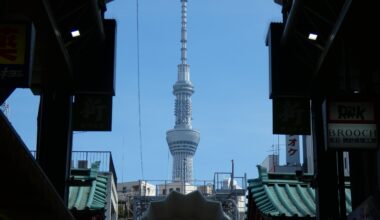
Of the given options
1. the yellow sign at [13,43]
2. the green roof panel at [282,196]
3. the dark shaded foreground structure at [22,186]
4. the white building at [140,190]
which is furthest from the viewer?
the white building at [140,190]

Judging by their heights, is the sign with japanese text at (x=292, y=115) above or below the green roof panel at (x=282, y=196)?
above

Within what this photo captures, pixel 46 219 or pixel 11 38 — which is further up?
pixel 11 38

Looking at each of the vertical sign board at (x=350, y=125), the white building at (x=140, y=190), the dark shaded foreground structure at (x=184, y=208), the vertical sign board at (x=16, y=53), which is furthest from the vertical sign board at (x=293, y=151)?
the dark shaded foreground structure at (x=184, y=208)

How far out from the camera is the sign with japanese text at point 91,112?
1844 centimetres

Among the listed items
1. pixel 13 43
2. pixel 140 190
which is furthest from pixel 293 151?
pixel 13 43

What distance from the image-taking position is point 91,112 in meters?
18.6

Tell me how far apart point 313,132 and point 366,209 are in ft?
18.1

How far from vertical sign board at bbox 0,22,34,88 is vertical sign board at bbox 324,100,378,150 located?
602 cm

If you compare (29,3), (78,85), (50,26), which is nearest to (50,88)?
(78,85)

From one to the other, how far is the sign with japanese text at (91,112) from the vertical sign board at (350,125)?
5.88m

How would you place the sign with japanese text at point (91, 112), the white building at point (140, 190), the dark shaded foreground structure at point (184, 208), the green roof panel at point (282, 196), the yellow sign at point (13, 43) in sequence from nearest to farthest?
1. the dark shaded foreground structure at point (184, 208)
2. the yellow sign at point (13, 43)
3. the sign with japanese text at point (91, 112)
4. the green roof panel at point (282, 196)
5. the white building at point (140, 190)

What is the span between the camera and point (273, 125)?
1878 centimetres

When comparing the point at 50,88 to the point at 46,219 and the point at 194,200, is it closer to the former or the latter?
the point at 46,219

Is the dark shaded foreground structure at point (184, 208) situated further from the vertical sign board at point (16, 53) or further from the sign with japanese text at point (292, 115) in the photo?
the sign with japanese text at point (292, 115)
